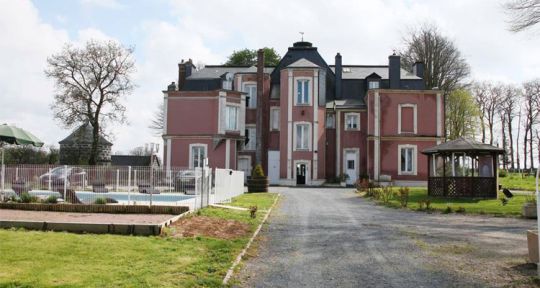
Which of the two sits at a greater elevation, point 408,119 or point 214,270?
point 408,119

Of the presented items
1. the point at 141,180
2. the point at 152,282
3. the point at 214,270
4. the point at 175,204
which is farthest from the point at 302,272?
the point at 141,180

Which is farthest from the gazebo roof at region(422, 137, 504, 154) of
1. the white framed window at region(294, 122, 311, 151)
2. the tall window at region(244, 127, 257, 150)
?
the tall window at region(244, 127, 257, 150)

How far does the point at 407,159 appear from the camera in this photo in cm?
4219

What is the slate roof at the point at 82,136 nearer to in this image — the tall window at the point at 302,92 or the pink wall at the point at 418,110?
the tall window at the point at 302,92

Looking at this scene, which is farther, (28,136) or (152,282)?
(28,136)

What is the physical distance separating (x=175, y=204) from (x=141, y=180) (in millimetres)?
2243

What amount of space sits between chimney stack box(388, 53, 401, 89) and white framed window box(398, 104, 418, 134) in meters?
2.52

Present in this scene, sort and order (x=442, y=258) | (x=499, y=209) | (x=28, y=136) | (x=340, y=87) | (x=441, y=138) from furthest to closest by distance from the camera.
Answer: (x=340, y=87)
(x=441, y=138)
(x=499, y=209)
(x=28, y=136)
(x=442, y=258)

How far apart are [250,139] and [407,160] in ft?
42.4

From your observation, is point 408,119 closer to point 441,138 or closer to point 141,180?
point 441,138

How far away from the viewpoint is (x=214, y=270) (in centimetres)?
827

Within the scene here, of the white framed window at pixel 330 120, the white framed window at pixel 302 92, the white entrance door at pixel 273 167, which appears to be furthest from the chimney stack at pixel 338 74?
the white entrance door at pixel 273 167

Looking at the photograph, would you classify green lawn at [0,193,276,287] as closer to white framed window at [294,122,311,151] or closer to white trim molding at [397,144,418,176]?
white framed window at [294,122,311,151]

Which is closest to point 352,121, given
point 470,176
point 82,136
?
point 470,176
